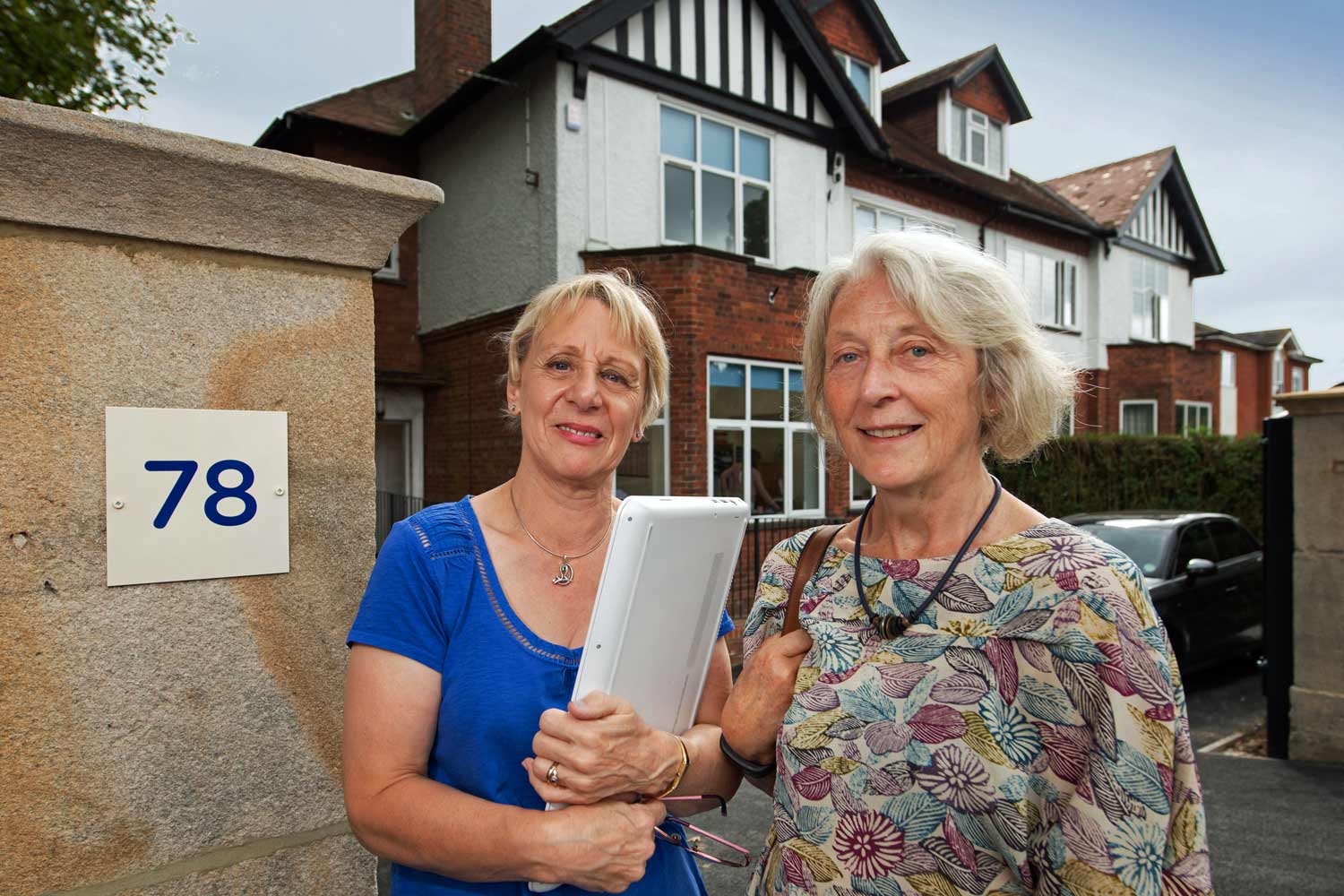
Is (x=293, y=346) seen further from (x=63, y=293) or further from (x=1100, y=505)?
(x=1100, y=505)

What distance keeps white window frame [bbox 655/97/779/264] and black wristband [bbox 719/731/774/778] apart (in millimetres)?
10354

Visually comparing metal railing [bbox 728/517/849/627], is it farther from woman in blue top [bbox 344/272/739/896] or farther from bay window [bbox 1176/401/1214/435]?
bay window [bbox 1176/401/1214/435]

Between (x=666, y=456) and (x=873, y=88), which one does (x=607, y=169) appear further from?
(x=873, y=88)

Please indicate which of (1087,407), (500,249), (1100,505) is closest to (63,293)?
(500,249)

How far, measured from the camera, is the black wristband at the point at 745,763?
5.47 ft

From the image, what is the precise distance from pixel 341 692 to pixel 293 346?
2.68 ft

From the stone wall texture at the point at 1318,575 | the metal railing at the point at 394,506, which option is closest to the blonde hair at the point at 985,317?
the stone wall texture at the point at 1318,575

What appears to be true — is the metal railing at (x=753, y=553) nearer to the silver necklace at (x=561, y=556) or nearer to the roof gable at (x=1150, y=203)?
the silver necklace at (x=561, y=556)

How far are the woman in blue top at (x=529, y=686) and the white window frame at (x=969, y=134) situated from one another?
18038 mm

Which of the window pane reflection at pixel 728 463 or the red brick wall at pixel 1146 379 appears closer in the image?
the window pane reflection at pixel 728 463


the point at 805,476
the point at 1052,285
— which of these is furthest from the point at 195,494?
the point at 1052,285

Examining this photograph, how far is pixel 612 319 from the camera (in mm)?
1782

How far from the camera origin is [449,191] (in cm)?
1320

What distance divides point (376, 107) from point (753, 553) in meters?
10.2
